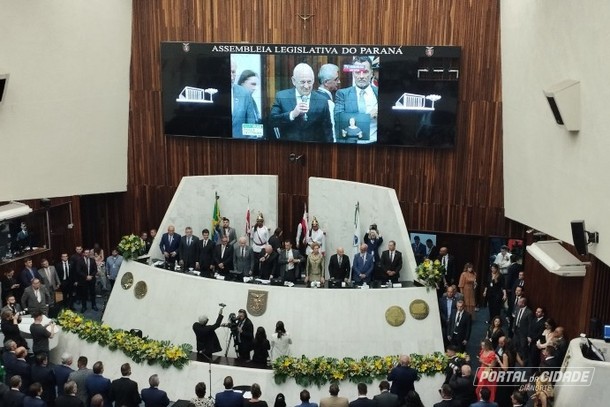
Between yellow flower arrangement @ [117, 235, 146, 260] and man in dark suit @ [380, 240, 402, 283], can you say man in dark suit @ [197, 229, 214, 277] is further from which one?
man in dark suit @ [380, 240, 402, 283]

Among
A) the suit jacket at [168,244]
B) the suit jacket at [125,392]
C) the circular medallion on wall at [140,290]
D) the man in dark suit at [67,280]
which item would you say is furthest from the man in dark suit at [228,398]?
the man in dark suit at [67,280]

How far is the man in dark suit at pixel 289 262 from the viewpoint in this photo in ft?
51.1

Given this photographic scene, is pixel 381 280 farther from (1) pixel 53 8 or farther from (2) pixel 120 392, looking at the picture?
(1) pixel 53 8

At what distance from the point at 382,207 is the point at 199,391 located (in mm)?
6769

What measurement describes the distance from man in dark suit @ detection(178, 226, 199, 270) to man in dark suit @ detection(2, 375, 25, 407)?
5.85 metres

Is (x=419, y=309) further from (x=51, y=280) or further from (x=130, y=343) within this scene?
(x=51, y=280)

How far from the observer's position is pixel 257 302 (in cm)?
1444

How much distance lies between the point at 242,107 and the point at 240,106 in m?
0.06

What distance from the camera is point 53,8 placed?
57.3ft

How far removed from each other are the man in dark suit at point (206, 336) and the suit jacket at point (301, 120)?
238 inches

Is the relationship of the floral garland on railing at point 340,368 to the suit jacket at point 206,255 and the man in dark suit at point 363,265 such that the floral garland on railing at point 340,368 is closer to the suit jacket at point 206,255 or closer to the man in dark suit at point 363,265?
the man in dark suit at point 363,265

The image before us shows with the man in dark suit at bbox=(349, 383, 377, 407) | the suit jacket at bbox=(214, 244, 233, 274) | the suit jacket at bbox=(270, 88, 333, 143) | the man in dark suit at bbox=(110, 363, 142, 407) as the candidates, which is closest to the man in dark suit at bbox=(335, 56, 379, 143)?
the suit jacket at bbox=(270, 88, 333, 143)

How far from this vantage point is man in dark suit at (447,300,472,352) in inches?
551

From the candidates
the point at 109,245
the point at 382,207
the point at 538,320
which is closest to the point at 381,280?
the point at 382,207
